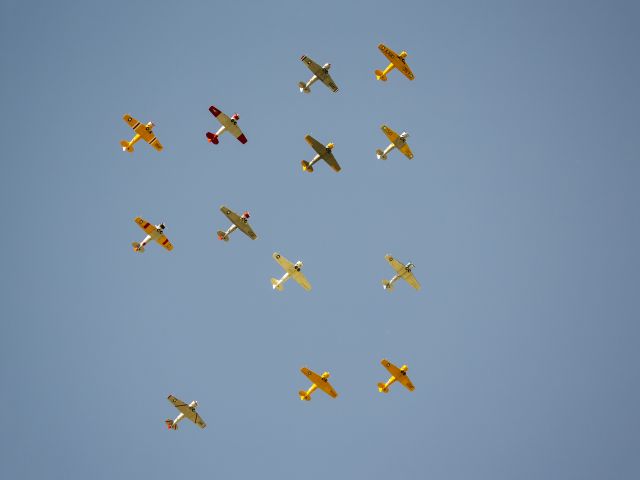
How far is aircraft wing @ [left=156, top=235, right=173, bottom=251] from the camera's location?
84.3 metres

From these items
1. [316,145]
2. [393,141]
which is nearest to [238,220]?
[316,145]

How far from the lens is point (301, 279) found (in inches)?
3415

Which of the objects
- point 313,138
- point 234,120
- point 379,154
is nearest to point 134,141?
point 234,120

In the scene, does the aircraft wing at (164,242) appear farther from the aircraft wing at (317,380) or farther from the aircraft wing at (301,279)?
the aircraft wing at (317,380)

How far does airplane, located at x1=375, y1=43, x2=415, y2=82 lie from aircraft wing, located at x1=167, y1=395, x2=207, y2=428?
3452cm

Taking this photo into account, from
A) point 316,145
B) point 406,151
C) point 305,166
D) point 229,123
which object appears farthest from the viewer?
point 406,151

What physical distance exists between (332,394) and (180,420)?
14.0 meters

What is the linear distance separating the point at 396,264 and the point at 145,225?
77.4 feet

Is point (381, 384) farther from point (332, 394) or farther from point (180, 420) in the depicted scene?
point (180, 420)

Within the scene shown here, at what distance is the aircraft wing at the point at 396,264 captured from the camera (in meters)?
87.9

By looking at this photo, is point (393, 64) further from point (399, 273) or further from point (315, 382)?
point (315, 382)

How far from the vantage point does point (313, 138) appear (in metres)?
85.1

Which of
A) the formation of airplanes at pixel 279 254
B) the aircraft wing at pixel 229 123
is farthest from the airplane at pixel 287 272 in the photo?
the aircraft wing at pixel 229 123

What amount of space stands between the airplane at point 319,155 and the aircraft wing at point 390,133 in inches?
223
